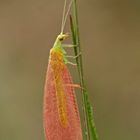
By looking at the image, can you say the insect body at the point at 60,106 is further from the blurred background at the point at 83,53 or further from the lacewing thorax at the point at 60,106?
the blurred background at the point at 83,53

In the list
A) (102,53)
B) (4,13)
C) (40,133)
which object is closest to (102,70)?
(102,53)

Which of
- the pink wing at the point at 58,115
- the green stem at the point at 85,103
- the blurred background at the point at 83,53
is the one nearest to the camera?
the green stem at the point at 85,103

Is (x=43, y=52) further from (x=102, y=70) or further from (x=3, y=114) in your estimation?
(x=3, y=114)

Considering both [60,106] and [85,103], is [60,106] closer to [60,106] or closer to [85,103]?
[60,106]

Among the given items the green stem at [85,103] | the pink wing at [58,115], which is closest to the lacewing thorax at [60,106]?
the pink wing at [58,115]

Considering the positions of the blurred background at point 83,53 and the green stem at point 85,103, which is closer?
the green stem at point 85,103

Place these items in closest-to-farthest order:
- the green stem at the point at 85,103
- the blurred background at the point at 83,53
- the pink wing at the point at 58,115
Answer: the green stem at the point at 85,103
the pink wing at the point at 58,115
the blurred background at the point at 83,53

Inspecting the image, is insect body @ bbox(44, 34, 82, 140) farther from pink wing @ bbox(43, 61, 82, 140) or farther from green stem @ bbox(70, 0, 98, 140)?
green stem @ bbox(70, 0, 98, 140)

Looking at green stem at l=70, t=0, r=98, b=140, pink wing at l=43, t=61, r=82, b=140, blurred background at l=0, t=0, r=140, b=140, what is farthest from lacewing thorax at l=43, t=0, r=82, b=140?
blurred background at l=0, t=0, r=140, b=140
